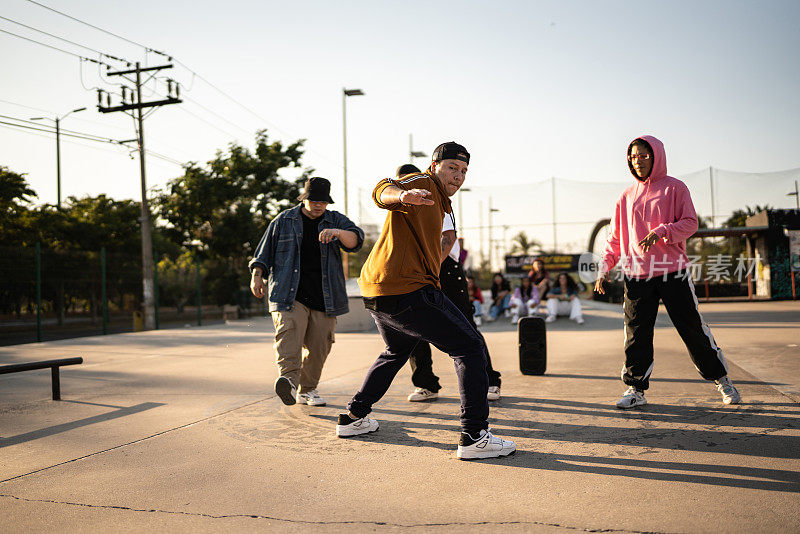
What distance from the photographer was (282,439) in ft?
13.3

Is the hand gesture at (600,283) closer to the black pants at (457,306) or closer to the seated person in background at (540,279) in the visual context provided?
the black pants at (457,306)

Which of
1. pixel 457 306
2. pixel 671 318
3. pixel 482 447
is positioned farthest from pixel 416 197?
pixel 671 318

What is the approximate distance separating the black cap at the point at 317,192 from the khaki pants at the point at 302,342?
2.80ft

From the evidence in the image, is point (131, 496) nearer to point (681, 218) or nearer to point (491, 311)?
point (681, 218)

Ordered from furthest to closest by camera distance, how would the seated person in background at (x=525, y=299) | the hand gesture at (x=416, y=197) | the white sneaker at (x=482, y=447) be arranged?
the seated person in background at (x=525, y=299) → the white sneaker at (x=482, y=447) → the hand gesture at (x=416, y=197)

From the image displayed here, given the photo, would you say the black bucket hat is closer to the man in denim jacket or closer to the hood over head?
the man in denim jacket

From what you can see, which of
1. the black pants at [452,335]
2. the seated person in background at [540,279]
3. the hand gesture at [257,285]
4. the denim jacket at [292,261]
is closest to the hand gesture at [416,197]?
the black pants at [452,335]

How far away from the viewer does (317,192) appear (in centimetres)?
508

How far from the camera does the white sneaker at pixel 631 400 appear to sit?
4.64m

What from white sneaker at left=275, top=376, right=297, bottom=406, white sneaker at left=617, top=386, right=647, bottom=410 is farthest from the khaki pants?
white sneaker at left=617, top=386, right=647, bottom=410

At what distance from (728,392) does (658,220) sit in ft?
4.45

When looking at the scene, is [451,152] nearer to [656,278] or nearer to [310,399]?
[656,278]

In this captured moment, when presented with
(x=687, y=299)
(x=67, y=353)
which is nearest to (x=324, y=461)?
(x=687, y=299)

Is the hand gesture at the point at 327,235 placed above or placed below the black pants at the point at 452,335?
above
